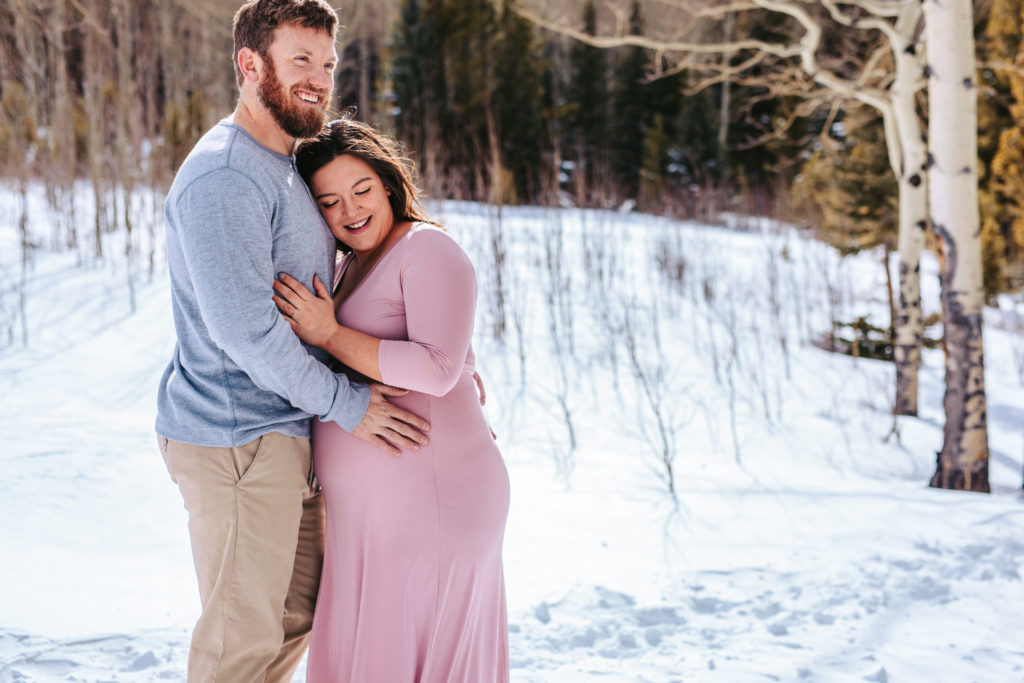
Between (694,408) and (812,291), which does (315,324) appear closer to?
(694,408)

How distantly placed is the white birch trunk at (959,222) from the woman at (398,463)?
388cm

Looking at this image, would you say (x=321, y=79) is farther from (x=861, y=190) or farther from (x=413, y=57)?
(x=413, y=57)

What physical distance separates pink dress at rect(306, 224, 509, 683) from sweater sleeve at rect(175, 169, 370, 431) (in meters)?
0.24

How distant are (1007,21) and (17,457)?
16.7 m

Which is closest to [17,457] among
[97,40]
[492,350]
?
[492,350]

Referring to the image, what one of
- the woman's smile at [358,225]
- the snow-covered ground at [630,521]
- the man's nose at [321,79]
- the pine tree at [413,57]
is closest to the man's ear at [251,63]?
the man's nose at [321,79]

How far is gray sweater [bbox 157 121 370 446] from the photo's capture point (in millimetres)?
1561

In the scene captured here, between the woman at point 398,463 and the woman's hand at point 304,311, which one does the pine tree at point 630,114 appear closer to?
the woman at point 398,463

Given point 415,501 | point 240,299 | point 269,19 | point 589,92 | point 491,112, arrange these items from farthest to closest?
point 589,92 < point 491,112 < point 415,501 < point 269,19 < point 240,299

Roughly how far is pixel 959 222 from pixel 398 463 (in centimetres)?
423

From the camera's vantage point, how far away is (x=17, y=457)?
414cm

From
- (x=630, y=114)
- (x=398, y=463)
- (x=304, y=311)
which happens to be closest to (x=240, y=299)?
(x=304, y=311)

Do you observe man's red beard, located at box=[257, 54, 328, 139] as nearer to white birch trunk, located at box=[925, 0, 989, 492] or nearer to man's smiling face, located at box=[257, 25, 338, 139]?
man's smiling face, located at box=[257, 25, 338, 139]

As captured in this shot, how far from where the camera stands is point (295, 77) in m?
1.73
